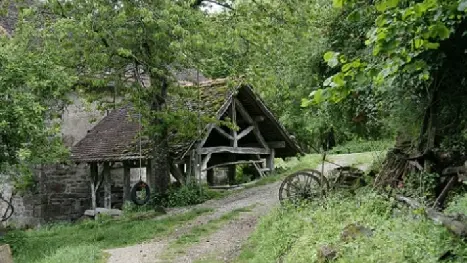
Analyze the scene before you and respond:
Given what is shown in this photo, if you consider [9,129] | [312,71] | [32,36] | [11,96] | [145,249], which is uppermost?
[32,36]

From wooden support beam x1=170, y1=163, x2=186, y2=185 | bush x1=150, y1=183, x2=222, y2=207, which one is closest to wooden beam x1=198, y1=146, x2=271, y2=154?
wooden support beam x1=170, y1=163, x2=186, y2=185

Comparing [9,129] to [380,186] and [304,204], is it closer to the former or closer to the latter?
[304,204]

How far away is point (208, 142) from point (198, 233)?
8715mm

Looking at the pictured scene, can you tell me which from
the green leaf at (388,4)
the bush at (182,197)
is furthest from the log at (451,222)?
the bush at (182,197)

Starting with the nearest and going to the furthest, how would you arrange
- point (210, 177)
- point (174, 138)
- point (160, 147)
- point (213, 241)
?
point (213, 241) < point (160, 147) < point (174, 138) < point (210, 177)

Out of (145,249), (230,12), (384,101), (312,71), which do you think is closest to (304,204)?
(384,101)

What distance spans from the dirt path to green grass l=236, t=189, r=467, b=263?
21.5 inches

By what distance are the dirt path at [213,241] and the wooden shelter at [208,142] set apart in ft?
6.57

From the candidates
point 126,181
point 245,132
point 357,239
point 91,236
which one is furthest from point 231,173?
point 357,239

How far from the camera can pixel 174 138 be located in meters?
15.7

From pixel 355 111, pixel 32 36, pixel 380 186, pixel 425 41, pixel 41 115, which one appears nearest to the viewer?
pixel 425 41

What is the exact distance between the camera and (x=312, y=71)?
42.6 feet

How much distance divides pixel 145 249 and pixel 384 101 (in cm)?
548

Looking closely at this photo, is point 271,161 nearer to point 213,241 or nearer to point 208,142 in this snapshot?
point 208,142
